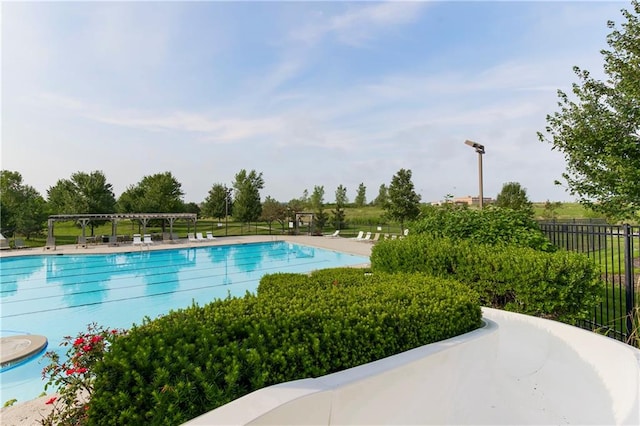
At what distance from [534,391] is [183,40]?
32.7 feet

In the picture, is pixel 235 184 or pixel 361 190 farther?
pixel 361 190

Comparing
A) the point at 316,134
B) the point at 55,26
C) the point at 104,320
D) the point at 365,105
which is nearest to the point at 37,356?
the point at 104,320

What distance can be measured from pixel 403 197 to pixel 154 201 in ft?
66.9

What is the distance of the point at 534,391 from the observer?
3.08m

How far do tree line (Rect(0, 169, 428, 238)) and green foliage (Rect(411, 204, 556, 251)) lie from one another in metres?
16.9

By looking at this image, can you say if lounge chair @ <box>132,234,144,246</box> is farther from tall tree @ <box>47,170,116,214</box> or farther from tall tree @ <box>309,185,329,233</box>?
tall tree @ <box>309,185,329,233</box>

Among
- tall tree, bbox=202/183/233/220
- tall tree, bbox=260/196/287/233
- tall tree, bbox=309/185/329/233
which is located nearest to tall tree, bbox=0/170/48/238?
tall tree, bbox=202/183/233/220

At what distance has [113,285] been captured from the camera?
39.8 ft

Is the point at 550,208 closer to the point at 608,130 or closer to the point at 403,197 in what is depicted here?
the point at 403,197

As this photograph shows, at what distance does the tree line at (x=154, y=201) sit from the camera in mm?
22578

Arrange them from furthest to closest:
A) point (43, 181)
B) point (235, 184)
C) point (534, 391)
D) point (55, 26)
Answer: point (235, 184) < point (43, 181) < point (55, 26) < point (534, 391)

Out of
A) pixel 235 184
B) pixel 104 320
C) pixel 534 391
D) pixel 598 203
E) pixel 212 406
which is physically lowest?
pixel 104 320

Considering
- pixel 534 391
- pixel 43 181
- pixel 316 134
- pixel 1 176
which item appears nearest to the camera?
pixel 534 391

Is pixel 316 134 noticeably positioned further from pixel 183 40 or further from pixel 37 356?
pixel 37 356
